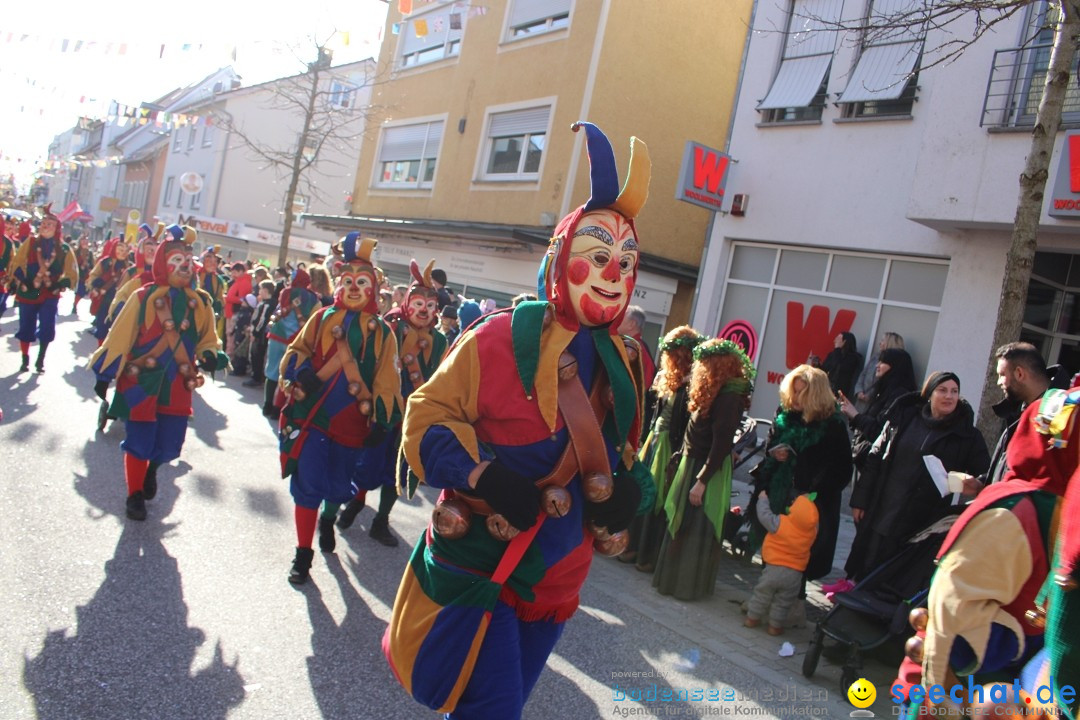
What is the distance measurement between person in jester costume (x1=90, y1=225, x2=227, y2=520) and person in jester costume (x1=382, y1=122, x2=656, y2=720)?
12.0 feet

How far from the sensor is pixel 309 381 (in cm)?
543

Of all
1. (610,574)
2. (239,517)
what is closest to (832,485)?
(610,574)

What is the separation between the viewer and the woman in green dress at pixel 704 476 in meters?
5.90

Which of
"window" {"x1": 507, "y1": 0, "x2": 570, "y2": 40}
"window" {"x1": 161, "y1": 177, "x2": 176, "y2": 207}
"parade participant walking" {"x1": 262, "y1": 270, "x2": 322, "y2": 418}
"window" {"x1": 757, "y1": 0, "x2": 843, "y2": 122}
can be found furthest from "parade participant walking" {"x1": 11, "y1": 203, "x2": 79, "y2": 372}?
"window" {"x1": 161, "y1": 177, "x2": 176, "y2": 207}

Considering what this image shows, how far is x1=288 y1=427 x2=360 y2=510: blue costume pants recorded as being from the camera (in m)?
5.28

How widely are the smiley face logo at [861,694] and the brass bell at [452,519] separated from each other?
9.85 feet

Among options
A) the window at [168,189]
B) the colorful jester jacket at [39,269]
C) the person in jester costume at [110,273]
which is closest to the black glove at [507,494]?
the colorful jester jacket at [39,269]

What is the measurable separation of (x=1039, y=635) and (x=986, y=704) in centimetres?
30

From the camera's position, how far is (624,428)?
3043 mm

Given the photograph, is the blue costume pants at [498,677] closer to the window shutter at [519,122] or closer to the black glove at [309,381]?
the black glove at [309,381]

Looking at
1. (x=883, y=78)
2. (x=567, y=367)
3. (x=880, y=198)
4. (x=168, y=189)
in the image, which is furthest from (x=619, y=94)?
(x=168, y=189)

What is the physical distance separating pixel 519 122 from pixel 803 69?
6774mm

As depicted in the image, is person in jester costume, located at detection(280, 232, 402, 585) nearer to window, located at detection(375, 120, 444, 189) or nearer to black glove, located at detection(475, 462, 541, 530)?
black glove, located at detection(475, 462, 541, 530)

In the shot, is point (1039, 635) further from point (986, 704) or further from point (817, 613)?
point (817, 613)
